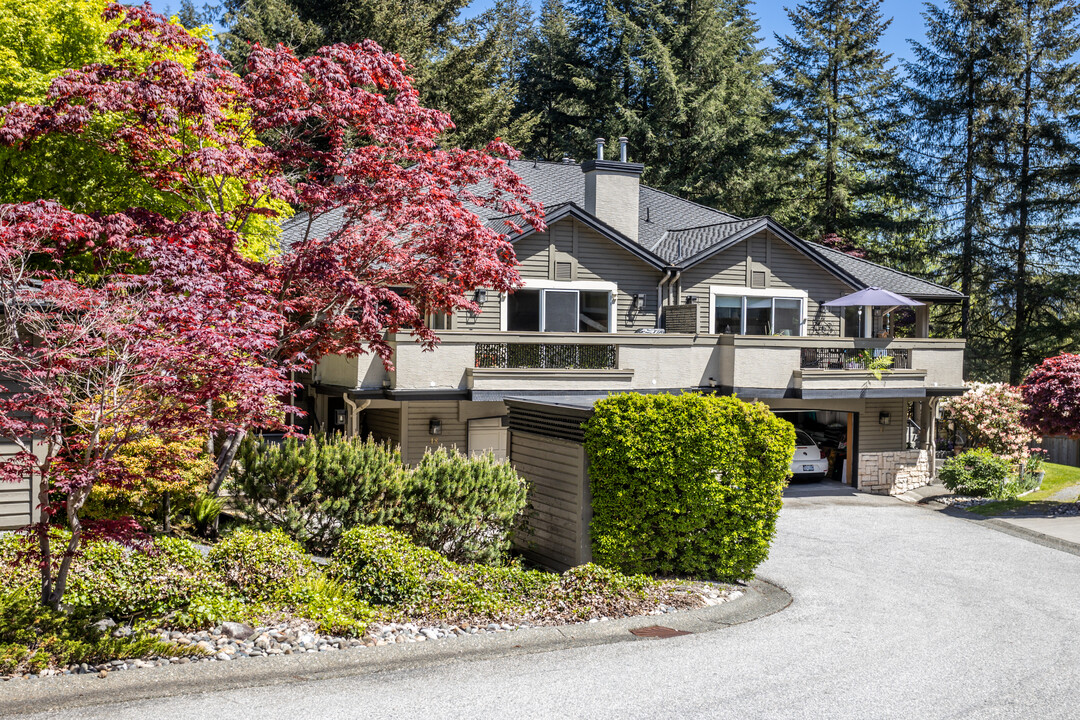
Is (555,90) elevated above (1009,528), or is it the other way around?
(555,90)

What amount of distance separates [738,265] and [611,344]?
532cm

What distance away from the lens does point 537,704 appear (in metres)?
7.12

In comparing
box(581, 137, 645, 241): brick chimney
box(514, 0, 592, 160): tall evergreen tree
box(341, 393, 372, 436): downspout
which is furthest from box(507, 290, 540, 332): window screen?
box(514, 0, 592, 160): tall evergreen tree

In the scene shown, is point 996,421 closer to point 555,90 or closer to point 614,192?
point 614,192

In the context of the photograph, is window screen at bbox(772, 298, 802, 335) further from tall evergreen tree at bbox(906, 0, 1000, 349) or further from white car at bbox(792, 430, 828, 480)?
tall evergreen tree at bbox(906, 0, 1000, 349)

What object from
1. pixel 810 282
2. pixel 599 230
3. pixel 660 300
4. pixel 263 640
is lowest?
pixel 263 640

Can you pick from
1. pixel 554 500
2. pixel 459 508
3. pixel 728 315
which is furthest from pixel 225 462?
pixel 728 315

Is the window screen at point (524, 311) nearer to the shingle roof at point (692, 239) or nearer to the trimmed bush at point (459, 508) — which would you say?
the shingle roof at point (692, 239)

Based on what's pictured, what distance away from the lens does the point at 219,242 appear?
1177 cm

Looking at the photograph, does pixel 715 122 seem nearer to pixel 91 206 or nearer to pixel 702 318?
pixel 702 318

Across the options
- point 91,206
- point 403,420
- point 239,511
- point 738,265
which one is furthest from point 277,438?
point 738,265

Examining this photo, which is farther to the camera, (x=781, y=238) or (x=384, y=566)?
(x=781, y=238)

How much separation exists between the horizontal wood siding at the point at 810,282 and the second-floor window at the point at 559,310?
4.96 m

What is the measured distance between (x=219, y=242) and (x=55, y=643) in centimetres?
599
